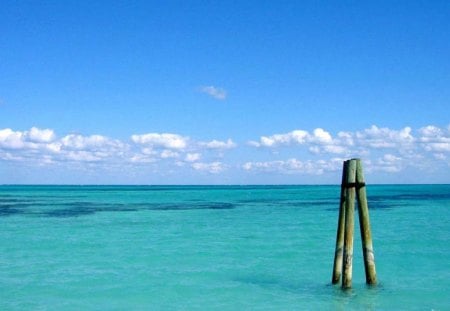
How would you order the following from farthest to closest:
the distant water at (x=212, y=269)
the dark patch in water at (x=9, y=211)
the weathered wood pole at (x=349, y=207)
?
the dark patch in water at (x=9, y=211)
the distant water at (x=212, y=269)
the weathered wood pole at (x=349, y=207)

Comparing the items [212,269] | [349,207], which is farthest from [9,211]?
[349,207]

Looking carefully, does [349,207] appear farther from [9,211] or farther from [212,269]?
[9,211]

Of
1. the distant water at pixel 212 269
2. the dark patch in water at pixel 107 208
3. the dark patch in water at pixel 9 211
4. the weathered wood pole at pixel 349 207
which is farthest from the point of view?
the dark patch in water at pixel 107 208

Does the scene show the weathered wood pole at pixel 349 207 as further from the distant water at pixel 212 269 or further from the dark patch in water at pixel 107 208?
the dark patch in water at pixel 107 208

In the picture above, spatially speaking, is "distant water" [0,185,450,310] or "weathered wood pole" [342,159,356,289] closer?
"weathered wood pole" [342,159,356,289]

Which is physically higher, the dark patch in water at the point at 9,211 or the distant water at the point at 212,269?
the distant water at the point at 212,269

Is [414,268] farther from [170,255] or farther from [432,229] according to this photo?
[432,229]

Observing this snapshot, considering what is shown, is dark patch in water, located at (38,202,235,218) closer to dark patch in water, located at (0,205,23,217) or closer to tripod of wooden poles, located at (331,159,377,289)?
dark patch in water, located at (0,205,23,217)

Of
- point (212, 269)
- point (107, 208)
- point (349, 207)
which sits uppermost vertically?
point (349, 207)

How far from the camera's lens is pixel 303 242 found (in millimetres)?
27000

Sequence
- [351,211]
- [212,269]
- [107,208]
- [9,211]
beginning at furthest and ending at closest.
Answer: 1. [107,208]
2. [9,211]
3. [212,269]
4. [351,211]

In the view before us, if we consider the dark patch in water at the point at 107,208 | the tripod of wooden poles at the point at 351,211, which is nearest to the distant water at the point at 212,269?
the tripod of wooden poles at the point at 351,211

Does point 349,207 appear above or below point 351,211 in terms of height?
above

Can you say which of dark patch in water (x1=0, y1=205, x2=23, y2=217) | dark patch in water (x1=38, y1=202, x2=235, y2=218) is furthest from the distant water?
dark patch in water (x1=38, y1=202, x2=235, y2=218)
